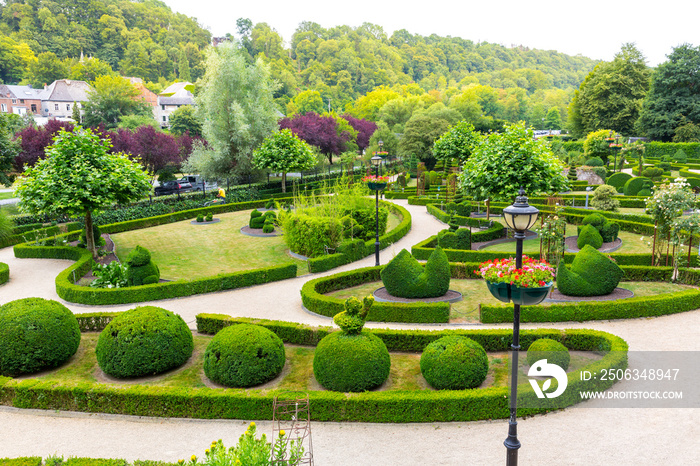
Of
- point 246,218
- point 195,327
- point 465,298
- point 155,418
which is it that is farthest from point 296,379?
point 246,218

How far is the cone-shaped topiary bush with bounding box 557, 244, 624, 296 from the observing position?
Answer: 551 inches

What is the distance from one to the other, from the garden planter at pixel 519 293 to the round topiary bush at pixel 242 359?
521 cm

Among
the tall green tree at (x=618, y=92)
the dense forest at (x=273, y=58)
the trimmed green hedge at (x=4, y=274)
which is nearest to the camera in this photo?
the trimmed green hedge at (x=4, y=274)

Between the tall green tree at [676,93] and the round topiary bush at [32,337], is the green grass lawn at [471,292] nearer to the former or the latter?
the round topiary bush at [32,337]

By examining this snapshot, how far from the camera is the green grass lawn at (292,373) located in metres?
9.66

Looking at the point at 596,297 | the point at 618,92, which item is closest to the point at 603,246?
the point at 596,297

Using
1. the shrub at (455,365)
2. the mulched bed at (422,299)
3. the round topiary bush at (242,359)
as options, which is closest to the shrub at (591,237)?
the mulched bed at (422,299)

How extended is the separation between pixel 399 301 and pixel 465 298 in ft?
7.24

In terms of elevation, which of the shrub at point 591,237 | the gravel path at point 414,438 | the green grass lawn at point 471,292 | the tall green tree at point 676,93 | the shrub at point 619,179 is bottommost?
the gravel path at point 414,438

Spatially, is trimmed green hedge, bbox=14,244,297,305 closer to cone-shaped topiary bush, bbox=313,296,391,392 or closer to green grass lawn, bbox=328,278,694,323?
green grass lawn, bbox=328,278,694,323

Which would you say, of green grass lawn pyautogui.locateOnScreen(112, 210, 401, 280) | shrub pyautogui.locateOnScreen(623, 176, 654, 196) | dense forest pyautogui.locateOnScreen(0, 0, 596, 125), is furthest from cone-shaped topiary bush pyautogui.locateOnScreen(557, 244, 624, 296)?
dense forest pyautogui.locateOnScreen(0, 0, 596, 125)

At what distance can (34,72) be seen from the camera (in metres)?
90.1

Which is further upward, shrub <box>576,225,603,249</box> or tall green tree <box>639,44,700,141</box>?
tall green tree <box>639,44,700,141</box>

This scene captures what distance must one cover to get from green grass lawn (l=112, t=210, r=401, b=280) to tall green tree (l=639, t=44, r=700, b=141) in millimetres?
41857
